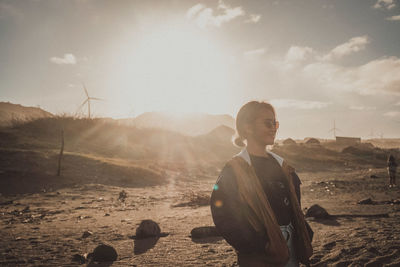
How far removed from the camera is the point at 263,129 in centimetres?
279

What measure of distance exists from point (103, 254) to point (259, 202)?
421 centimetres

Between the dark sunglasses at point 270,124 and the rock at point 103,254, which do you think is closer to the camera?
the dark sunglasses at point 270,124

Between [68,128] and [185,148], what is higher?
[68,128]

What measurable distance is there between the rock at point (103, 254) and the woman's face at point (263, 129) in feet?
13.6

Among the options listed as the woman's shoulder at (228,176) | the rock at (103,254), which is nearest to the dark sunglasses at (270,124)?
the woman's shoulder at (228,176)

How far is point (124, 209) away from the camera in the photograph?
36.9ft

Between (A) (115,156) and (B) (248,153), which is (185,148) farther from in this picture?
(B) (248,153)

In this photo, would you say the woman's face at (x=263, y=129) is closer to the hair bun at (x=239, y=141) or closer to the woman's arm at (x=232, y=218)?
the hair bun at (x=239, y=141)

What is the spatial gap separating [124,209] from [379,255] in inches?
354

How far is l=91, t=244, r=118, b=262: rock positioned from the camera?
5.42 m

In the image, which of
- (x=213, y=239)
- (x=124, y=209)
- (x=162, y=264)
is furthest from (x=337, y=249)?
(x=124, y=209)

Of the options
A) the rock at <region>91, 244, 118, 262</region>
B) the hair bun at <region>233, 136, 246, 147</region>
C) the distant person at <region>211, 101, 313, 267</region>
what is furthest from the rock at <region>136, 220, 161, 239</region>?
the distant person at <region>211, 101, 313, 267</region>

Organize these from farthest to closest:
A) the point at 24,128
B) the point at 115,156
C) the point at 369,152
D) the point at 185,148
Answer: the point at 369,152
the point at 185,148
the point at 24,128
the point at 115,156

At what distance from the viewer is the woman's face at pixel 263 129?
279cm
